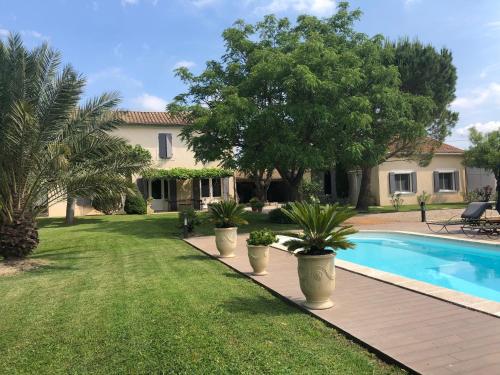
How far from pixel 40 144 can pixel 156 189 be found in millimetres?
20420

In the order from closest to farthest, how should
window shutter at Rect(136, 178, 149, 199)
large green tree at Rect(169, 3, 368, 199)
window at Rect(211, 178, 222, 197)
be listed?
large green tree at Rect(169, 3, 368, 199), window shutter at Rect(136, 178, 149, 199), window at Rect(211, 178, 222, 197)

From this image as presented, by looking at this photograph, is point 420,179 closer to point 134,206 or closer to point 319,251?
point 134,206

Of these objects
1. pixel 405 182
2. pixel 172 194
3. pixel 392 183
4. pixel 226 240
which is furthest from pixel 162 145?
pixel 226 240

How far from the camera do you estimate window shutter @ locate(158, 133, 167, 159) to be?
30750 millimetres

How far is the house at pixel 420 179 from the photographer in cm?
3075

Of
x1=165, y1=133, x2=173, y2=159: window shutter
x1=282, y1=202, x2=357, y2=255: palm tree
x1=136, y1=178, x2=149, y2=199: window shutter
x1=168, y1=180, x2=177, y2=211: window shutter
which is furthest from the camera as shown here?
x1=168, y1=180, x2=177, y2=211: window shutter

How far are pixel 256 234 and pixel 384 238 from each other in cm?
882

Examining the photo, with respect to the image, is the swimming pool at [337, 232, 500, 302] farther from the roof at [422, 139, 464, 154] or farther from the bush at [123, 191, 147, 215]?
the bush at [123, 191, 147, 215]

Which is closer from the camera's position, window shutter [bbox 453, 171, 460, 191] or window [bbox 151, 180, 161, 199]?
window [bbox 151, 180, 161, 199]

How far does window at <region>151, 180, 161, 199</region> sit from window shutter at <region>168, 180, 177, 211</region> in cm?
71

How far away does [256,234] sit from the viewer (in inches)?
345

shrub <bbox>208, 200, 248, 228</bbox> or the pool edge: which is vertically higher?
shrub <bbox>208, 200, 248, 228</bbox>

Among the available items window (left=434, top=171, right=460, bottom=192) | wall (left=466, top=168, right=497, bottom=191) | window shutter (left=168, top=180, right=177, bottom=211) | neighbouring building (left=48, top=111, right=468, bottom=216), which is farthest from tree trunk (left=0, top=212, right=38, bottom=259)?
wall (left=466, top=168, right=497, bottom=191)

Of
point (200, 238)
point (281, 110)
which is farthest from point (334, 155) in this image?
point (200, 238)
